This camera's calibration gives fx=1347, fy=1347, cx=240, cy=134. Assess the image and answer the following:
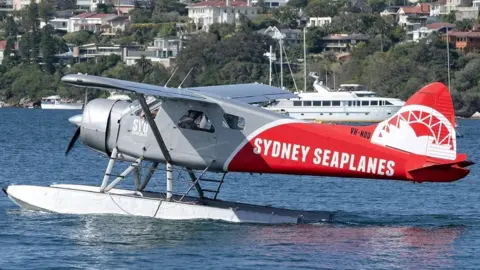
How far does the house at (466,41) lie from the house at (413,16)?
53.0 ft

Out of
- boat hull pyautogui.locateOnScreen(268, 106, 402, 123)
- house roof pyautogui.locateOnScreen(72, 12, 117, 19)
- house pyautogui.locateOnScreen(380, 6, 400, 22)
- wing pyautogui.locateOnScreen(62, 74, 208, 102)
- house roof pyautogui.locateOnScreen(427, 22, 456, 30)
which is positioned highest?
wing pyautogui.locateOnScreen(62, 74, 208, 102)

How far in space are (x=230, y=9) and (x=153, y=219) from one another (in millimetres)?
117038

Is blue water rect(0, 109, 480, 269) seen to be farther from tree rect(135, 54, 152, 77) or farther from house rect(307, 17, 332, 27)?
house rect(307, 17, 332, 27)

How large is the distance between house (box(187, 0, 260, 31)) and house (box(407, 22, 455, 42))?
24222 millimetres

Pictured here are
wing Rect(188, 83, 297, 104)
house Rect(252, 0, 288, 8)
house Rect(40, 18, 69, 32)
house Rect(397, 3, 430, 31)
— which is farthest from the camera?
house Rect(252, 0, 288, 8)

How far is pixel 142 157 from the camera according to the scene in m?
20.2

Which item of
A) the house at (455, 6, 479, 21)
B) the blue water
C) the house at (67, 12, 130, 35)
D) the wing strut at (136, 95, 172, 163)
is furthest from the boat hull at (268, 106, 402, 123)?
the house at (67, 12, 130, 35)

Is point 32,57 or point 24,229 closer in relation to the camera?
point 24,229

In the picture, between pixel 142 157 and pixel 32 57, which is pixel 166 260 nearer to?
pixel 142 157

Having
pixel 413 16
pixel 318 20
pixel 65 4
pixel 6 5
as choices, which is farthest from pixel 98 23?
pixel 6 5

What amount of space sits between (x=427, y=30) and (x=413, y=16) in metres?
18.8

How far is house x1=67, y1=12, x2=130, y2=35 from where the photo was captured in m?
136

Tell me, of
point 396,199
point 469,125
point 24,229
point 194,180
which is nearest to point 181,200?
point 194,180

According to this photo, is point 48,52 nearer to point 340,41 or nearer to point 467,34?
point 340,41
